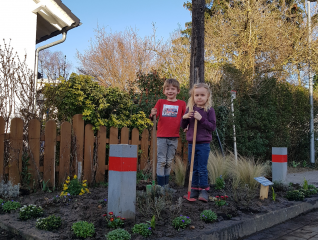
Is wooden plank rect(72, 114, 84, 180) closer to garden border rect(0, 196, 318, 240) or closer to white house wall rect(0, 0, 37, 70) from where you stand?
garden border rect(0, 196, 318, 240)

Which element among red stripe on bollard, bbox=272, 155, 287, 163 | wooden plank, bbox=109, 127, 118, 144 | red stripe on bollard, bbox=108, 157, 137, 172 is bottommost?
red stripe on bollard, bbox=272, 155, 287, 163

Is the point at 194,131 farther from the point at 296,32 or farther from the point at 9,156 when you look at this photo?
the point at 296,32

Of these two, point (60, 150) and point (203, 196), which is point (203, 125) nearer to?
point (203, 196)

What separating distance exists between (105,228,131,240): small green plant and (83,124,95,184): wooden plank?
298 centimetres

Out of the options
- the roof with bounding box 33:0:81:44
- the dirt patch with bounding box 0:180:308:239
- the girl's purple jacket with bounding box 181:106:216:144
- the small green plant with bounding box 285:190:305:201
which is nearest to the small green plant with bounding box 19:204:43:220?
the dirt patch with bounding box 0:180:308:239

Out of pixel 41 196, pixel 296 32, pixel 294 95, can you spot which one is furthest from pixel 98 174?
pixel 296 32

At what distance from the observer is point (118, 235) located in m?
2.81

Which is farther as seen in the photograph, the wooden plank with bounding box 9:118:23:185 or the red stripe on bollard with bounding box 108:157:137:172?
the wooden plank with bounding box 9:118:23:185

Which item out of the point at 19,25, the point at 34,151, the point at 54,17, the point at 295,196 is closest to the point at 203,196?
the point at 295,196

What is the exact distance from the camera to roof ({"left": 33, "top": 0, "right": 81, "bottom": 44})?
10125 mm

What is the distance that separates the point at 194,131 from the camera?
4.36 metres

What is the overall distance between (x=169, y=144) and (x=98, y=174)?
179 cm

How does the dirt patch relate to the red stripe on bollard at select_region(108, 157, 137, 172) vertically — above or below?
below

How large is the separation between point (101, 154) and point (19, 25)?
601 centimetres
